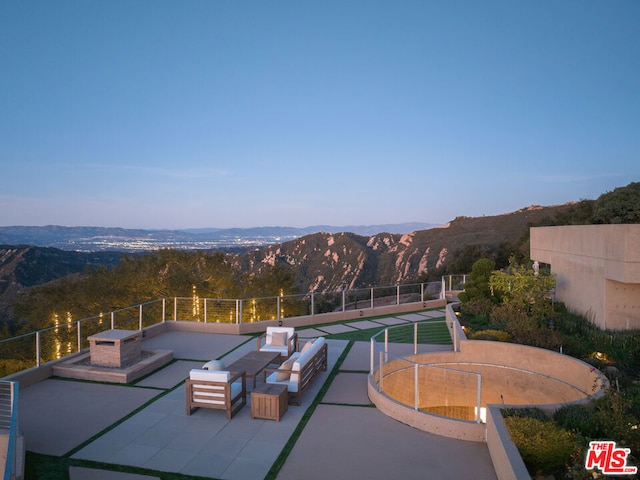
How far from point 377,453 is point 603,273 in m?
8.20

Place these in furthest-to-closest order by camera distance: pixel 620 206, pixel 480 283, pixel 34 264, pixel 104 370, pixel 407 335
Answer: pixel 34 264 → pixel 620 206 → pixel 480 283 → pixel 407 335 → pixel 104 370

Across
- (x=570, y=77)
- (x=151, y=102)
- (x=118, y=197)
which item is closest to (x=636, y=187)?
(x=570, y=77)

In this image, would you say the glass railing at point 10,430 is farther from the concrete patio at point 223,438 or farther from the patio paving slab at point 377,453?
the patio paving slab at point 377,453

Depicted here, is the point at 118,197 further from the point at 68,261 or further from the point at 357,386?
the point at 357,386

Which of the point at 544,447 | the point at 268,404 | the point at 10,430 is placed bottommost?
the point at 268,404

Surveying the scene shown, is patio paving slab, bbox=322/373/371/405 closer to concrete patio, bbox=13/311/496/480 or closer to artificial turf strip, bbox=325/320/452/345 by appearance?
concrete patio, bbox=13/311/496/480

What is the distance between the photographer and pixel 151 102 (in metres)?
27.2

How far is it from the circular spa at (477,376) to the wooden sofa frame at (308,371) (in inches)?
42.4

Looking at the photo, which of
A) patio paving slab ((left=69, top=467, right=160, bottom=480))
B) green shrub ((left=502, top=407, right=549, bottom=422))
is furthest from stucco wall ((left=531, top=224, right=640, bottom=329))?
patio paving slab ((left=69, top=467, right=160, bottom=480))

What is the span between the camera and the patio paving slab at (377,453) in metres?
4.60

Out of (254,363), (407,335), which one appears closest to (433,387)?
(407,335)

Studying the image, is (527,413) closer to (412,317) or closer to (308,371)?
(308,371)

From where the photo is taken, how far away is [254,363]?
737 cm

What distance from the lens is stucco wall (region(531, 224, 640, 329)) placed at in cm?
889
